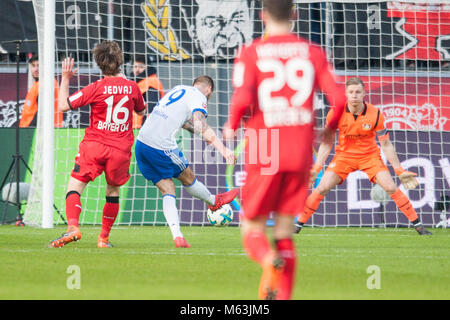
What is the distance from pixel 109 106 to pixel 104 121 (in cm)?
15

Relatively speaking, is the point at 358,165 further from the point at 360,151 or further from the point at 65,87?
the point at 65,87

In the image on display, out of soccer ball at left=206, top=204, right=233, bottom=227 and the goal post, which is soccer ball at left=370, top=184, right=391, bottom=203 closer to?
the goal post

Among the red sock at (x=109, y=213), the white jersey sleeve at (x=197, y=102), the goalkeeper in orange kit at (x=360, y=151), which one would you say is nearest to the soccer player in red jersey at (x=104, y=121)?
the red sock at (x=109, y=213)

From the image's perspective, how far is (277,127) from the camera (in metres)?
4.41

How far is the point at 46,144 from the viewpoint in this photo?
1123cm

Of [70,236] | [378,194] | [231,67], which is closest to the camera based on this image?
[70,236]

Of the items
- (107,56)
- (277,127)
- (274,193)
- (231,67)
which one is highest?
(231,67)

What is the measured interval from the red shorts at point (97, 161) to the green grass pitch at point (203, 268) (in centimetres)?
70

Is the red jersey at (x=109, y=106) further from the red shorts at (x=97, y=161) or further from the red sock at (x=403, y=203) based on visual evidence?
the red sock at (x=403, y=203)

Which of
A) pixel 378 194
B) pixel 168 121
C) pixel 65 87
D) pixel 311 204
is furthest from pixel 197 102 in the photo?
pixel 378 194

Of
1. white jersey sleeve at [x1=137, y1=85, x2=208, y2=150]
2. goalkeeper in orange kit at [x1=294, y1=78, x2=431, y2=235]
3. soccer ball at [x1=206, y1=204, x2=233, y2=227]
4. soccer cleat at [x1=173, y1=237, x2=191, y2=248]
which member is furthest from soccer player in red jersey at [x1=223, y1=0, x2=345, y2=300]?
goalkeeper in orange kit at [x1=294, y1=78, x2=431, y2=235]

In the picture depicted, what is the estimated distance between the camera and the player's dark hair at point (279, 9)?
14.5 ft

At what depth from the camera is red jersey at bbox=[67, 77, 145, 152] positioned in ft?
26.3

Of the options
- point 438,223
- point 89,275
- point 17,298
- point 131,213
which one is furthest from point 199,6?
point 17,298
